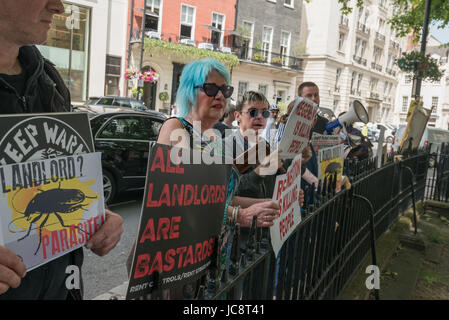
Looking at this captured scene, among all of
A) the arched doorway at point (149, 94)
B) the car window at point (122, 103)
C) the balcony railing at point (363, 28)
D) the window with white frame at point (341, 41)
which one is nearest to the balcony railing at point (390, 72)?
the balcony railing at point (363, 28)

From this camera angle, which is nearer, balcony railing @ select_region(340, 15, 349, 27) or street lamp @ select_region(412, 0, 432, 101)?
street lamp @ select_region(412, 0, 432, 101)

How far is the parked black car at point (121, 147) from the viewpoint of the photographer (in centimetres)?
590

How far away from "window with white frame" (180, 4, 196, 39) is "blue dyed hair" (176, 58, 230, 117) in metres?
23.9

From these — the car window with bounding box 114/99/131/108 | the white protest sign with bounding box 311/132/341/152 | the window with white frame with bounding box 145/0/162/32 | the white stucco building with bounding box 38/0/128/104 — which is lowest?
the white protest sign with bounding box 311/132/341/152

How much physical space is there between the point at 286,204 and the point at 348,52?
3866 centimetres

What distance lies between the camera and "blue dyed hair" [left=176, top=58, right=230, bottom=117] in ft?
6.66

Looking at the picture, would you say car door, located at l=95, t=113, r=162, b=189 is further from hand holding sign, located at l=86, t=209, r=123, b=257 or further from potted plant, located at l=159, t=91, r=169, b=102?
potted plant, located at l=159, t=91, r=169, b=102

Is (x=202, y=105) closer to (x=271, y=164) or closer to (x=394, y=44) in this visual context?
(x=271, y=164)

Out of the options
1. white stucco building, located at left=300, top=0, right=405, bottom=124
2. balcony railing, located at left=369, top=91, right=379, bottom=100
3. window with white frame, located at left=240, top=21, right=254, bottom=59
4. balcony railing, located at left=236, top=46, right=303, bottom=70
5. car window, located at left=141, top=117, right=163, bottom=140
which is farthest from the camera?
balcony railing, located at left=369, top=91, right=379, bottom=100

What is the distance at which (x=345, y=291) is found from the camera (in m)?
3.22

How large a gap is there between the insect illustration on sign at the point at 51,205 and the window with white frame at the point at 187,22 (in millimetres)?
25072

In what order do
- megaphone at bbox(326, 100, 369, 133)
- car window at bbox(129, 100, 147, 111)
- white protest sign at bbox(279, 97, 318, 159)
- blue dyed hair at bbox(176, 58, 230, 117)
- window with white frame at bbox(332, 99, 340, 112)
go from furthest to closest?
window with white frame at bbox(332, 99, 340, 112), car window at bbox(129, 100, 147, 111), megaphone at bbox(326, 100, 369, 133), blue dyed hair at bbox(176, 58, 230, 117), white protest sign at bbox(279, 97, 318, 159)

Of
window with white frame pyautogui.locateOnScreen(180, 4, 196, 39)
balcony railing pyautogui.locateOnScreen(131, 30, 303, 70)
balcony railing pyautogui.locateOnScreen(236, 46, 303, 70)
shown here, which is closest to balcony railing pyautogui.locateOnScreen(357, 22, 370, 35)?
balcony railing pyautogui.locateOnScreen(131, 30, 303, 70)

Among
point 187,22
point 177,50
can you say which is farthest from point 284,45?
point 177,50
